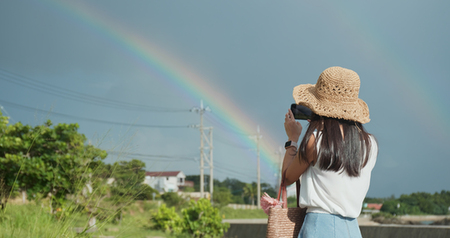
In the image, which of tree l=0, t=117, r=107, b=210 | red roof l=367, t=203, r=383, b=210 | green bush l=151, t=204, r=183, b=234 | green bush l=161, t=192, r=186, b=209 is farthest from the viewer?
green bush l=161, t=192, r=186, b=209

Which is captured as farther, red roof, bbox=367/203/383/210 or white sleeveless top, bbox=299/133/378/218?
red roof, bbox=367/203/383/210

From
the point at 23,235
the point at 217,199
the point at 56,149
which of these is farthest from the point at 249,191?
the point at 23,235

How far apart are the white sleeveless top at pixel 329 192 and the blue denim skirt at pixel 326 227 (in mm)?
22

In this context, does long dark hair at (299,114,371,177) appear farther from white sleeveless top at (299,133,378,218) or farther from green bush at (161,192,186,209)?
green bush at (161,192,186,209)

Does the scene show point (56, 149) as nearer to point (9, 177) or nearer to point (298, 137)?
point (9, 177)

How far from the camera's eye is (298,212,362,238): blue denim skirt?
1335 mm

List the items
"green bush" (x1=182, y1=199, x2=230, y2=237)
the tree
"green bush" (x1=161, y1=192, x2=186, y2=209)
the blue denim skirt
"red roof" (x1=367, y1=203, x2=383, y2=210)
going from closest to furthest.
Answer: the blue denim skirt < the tree < "green bush" (x1=182, y1=199, x2=230, y2=237) < "red roof" (x1=367, y1=203, x2=383, y2=210) < "green bush" (x1=161, y1=192, x2=186, y2=209)

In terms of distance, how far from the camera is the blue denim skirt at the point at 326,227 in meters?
1.33

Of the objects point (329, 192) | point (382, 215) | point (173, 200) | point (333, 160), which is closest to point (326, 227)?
point (329, 192)

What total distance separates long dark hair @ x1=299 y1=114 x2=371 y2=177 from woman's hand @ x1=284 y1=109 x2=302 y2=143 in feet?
0.28

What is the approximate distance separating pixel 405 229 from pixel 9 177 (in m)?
7.20

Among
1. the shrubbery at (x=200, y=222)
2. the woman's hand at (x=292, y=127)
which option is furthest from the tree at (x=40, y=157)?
the woman's hand at (x=292, y=127)

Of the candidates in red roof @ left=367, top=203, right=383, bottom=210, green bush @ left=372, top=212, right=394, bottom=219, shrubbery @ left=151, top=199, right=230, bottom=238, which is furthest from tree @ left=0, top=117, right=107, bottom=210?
red roof @ left=367, top=203, right=383, bottom=210

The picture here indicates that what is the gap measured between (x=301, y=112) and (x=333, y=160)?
0.29m
